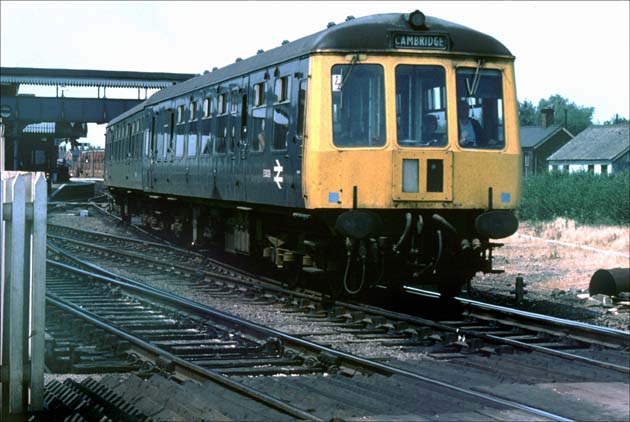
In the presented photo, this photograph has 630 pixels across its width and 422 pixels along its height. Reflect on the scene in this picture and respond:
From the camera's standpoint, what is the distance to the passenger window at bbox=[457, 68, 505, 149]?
38.2 ft

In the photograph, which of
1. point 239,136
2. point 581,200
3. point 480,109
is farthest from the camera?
point 581,200

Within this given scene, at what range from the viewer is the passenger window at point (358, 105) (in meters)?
11.2

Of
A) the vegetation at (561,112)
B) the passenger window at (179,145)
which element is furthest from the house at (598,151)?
the passenger window at (179,145)

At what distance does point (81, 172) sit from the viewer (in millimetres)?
101312

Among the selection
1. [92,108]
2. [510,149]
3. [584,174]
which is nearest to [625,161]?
[584,174]

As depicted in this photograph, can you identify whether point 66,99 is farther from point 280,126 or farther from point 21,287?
point 21,287

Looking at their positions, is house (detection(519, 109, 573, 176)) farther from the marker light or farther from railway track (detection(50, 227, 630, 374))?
the marker light

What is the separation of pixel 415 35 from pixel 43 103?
38.8 m

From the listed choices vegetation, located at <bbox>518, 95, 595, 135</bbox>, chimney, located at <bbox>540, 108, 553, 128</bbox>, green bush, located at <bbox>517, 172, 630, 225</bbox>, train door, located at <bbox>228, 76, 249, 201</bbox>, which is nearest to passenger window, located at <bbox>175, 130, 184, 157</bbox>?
train door, located at <bbox>228, 76, 249, 201</bbox>

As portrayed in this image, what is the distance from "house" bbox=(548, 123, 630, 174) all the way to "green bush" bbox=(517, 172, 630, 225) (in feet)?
118

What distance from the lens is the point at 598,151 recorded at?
74812 mm

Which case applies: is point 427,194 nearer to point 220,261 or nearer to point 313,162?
point 313,162

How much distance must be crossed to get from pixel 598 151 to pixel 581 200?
44703 millimetres

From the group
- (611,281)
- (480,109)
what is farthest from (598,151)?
(480,109)
